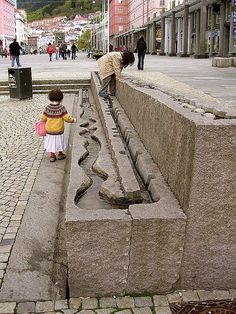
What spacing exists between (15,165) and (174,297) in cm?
428

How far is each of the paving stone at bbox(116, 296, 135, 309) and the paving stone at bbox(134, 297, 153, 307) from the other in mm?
30

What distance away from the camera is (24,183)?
6.20 metres

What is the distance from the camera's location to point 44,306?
10.9ft

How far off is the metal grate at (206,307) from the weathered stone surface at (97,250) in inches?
17.7

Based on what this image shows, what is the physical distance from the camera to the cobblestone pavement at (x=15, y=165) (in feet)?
15.2

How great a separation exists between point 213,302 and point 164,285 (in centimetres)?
38

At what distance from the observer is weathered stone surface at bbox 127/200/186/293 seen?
3322 millimetres

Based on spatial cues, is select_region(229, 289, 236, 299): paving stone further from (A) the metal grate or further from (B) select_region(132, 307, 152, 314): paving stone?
(B) select_region(132, 307, 152, 314): paving stone

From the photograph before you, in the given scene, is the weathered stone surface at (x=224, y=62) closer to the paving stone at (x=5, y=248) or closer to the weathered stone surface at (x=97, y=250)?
the paving stone at (x=5, y=248)

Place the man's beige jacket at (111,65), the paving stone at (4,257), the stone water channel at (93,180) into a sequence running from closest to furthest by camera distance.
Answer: the paving stone at (4,257) → the stone water channel at (93,180) → the man's beige jacket at (111,65)

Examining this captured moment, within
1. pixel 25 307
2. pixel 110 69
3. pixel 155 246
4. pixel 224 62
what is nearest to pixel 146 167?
pixel 155 246

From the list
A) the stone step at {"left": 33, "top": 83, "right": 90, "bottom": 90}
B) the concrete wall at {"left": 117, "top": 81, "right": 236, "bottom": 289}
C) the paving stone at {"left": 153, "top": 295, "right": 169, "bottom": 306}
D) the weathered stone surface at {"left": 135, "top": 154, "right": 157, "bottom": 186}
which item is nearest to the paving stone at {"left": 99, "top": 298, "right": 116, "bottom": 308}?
the paving stone at {"left": 153, "top": 295, "right": 169, "bottom": 306}

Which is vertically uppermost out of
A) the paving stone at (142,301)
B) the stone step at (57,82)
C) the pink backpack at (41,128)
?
the stone step at (57,82)

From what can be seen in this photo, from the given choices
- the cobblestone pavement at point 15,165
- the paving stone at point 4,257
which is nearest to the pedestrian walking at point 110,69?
the cobblestone pavement at point 15,165
